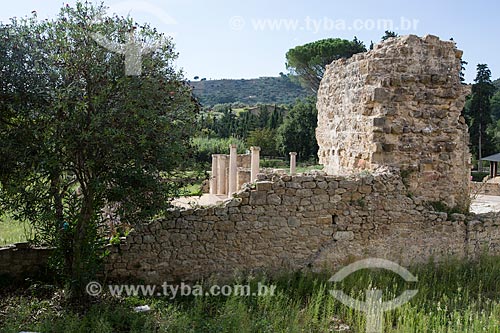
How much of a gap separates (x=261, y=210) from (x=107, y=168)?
2763mm

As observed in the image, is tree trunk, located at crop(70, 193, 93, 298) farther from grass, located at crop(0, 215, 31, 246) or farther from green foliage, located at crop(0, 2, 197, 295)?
grass, located at crop(0, 215, 31, 246)

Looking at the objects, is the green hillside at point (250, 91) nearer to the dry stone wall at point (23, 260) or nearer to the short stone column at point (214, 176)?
the short stone column at point (214, 176)

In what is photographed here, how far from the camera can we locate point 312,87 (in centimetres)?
4081

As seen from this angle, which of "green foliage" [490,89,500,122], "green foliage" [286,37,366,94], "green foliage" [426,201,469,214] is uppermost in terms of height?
"green foliage" [286,37,366,94]

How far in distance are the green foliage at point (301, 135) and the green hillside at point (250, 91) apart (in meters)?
49.3

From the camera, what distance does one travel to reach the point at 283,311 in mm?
6023

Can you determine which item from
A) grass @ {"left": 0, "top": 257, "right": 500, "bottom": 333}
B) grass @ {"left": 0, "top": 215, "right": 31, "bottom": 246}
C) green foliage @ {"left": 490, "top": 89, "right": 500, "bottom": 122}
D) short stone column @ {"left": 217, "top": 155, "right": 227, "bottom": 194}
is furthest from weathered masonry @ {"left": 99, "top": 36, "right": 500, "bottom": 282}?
green foliage @ {"left": 490, "top": 89, "right": 500, "bottom": 122}

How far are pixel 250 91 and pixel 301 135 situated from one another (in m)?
67.7

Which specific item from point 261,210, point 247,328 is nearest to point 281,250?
point 261,210

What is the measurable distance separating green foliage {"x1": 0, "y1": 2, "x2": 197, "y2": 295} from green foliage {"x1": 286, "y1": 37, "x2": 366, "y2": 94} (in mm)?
34730

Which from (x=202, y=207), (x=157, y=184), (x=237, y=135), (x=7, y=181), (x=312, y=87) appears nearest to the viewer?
(x=7, y=181)

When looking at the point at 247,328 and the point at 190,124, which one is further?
the point at 190,124

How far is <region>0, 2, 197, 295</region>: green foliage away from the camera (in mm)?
5543

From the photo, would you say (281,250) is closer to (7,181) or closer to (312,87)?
(7,181)
